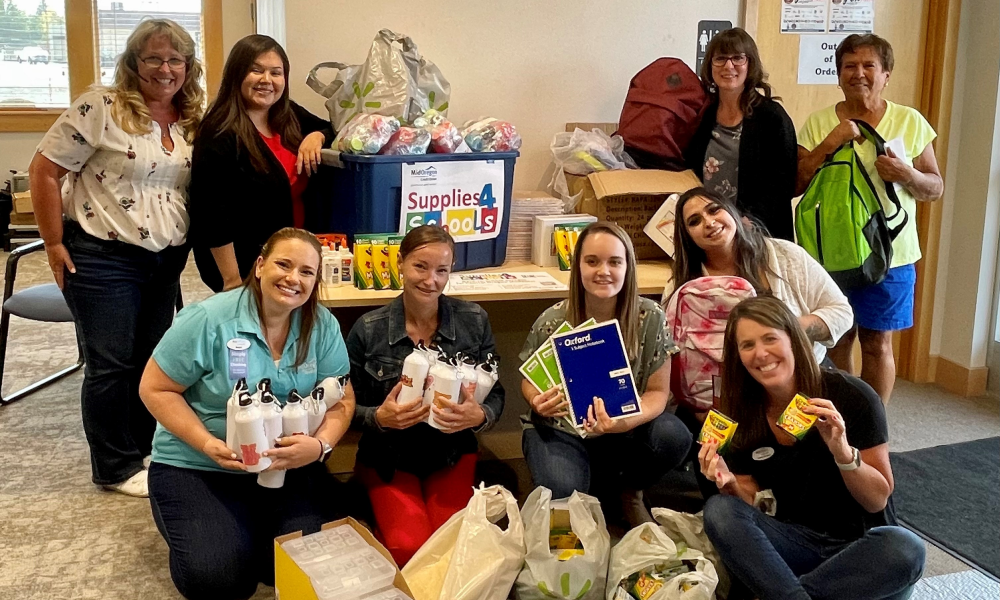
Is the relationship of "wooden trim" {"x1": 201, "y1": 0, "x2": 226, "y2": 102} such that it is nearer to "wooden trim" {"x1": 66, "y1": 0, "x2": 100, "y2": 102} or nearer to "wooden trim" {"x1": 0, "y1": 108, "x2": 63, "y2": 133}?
"wooden trim" {"x1": 66, "y1": 0, "x2": 100, "y2": 102}

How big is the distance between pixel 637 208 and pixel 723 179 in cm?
30

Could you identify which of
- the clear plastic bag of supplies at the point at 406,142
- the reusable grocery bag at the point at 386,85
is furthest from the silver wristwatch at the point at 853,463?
the reusable grocery bag at the point at 386,85

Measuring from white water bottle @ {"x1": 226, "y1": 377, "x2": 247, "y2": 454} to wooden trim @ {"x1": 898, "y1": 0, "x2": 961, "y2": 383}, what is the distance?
3.06 meters

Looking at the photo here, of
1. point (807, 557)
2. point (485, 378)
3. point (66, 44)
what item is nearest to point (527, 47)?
point (485, 378)

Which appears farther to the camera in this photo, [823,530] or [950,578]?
[950,578]

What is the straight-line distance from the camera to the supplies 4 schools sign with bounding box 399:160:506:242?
2.71 meters

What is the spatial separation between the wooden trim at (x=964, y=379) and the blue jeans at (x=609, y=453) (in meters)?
2.04

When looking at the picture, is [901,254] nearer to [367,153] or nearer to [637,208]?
[637,208]

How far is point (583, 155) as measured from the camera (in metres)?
3.11

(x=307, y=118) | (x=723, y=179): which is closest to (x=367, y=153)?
(x=307, y=118)

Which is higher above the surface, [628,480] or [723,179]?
[723,179]

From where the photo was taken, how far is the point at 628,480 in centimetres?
249

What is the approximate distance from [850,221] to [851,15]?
122 centimetres

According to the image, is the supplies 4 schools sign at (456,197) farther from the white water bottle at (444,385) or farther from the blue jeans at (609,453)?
the blue jeans at (609,453)
